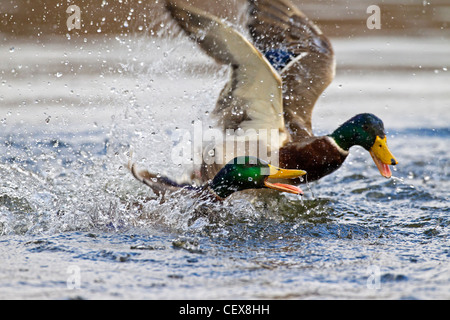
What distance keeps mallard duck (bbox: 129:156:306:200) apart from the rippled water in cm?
14

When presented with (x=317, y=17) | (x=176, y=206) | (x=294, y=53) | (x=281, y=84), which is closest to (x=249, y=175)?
(x=176, y=206)

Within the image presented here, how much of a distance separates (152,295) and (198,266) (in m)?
0.49

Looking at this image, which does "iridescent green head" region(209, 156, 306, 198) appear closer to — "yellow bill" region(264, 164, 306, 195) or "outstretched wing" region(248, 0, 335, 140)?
"yellow bill" region(264, 164, 306, 195)

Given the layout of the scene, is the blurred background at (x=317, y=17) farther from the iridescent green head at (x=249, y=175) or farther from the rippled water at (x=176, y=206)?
the iridescent green head at (x=249, y=175)

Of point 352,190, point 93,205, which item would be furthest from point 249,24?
point 93,205

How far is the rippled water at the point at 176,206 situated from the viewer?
3.55 meters

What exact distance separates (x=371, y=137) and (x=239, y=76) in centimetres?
118

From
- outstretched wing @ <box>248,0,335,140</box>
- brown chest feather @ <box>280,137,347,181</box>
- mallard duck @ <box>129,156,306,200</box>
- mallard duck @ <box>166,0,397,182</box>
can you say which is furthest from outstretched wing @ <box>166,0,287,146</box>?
mallard duck @ <box>129,156,306,200</box>

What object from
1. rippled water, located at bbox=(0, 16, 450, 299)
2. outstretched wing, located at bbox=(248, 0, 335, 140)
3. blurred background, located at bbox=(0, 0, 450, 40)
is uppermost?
blurred background, located at bbox=(0, 0, 450, 40)

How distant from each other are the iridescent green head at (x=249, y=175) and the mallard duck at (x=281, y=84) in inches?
19.4

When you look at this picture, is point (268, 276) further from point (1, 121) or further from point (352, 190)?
point (1, 121)

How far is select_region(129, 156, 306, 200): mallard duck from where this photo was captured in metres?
4.71

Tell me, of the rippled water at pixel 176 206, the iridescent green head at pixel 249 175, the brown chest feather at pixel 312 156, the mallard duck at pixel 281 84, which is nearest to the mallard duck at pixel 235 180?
the iridescent green head at pixel 249 175

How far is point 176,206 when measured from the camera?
15.7 ft
